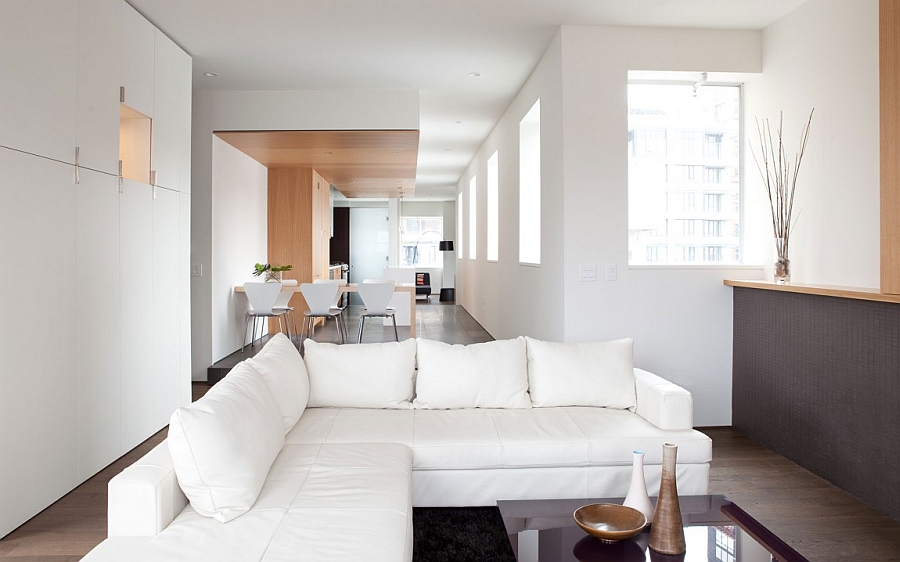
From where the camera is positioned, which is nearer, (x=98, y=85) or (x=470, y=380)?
(x=470, y=380)

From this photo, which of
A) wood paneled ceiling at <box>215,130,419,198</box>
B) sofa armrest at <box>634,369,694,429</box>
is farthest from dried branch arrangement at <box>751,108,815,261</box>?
wood paneled ceiling at <box>215,130,419,198</box>

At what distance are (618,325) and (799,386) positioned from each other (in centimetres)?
119

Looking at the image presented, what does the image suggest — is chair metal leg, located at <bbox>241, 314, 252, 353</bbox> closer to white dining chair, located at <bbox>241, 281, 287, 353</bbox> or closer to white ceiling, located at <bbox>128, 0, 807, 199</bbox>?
white dining chair, located at <bbox>241, 281, 287, 353</bbox>

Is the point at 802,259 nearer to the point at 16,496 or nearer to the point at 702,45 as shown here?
the point at 702,45

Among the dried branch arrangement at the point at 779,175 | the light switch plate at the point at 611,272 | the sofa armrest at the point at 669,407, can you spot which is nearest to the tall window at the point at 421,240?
the light switch plate at the point at 611,272

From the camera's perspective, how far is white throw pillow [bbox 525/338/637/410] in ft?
11.4

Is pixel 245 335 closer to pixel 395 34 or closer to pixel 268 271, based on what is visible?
pixel 268 271

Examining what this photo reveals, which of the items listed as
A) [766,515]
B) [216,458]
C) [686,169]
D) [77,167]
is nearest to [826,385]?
[766,515]

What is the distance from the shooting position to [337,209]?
1688 cm

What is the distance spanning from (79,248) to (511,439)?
8.19 feet

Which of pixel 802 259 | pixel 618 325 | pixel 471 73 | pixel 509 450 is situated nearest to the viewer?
pixel 509 450

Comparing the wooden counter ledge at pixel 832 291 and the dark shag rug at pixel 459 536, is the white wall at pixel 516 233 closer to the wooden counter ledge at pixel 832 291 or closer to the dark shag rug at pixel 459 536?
the wooden counter ledge at pixel 832 291

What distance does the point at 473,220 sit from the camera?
11.8 m

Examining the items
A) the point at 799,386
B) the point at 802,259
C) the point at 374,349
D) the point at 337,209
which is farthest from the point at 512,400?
the point at 337,209
